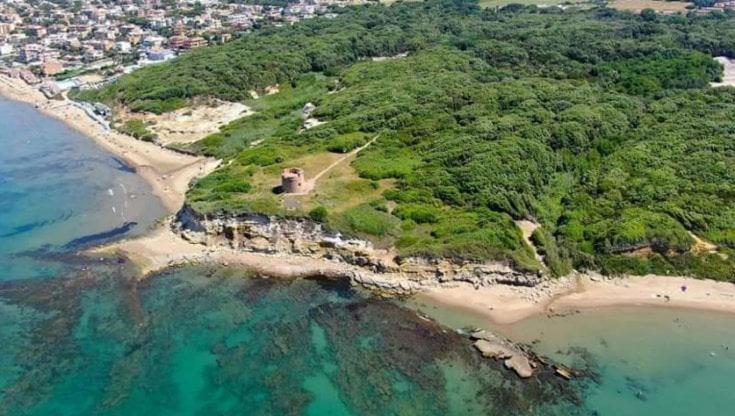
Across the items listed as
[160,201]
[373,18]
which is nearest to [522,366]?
[160,201]

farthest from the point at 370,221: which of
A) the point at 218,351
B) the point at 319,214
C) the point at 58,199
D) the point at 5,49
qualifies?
the point at 5,49

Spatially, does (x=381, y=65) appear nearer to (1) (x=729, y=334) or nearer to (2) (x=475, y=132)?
(2) (x=475, y=132)

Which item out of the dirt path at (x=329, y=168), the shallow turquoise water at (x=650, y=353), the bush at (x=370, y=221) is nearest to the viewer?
the shallow turquoise water at (x=650, y=353)

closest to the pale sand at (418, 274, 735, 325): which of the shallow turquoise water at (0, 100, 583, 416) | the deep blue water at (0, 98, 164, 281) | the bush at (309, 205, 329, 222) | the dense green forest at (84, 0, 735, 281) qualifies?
the dense green forest at (84, 0, 735, 281)

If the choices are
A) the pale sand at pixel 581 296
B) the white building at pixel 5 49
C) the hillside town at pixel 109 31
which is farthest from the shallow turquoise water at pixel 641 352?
the white building at pixel 5 49

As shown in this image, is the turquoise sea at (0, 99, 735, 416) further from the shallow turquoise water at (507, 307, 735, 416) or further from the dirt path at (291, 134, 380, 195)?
the dirt path at (291, 134, 380, 195)

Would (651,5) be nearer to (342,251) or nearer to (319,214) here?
(319,214)

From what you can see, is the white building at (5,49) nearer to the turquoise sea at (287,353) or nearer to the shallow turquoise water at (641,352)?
the turquoise sea at (287,353)
